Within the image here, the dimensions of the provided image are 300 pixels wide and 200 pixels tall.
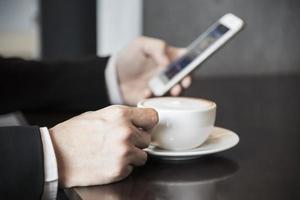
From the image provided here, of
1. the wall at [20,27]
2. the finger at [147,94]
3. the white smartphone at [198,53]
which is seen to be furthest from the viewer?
the wall at [20,27]

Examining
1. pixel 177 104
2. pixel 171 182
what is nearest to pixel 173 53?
pixel 177 104

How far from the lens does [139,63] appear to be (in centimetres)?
119

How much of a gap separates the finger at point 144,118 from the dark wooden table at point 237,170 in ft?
0.18

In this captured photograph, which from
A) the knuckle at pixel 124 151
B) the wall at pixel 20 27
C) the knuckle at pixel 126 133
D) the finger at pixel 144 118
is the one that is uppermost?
the finger at pixel 144 118

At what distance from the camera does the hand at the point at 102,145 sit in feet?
2.19

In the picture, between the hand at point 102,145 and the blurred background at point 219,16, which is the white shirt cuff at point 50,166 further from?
the blurred background at point 219,16

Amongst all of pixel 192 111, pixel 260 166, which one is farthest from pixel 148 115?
pixel 260 166

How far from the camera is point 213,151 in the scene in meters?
0.72

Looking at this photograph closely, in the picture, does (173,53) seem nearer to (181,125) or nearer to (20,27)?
(181,125)

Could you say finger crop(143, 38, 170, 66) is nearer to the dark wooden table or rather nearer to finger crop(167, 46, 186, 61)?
finger crop(167, 46, 186, 61)

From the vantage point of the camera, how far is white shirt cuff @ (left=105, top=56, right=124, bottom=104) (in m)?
1.16

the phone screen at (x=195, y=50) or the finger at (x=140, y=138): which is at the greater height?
the phone screen at (x=195, y=50)

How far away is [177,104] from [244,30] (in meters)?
0.89

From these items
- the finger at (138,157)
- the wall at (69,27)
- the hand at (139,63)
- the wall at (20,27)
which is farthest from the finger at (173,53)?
the wall at (20,27)
